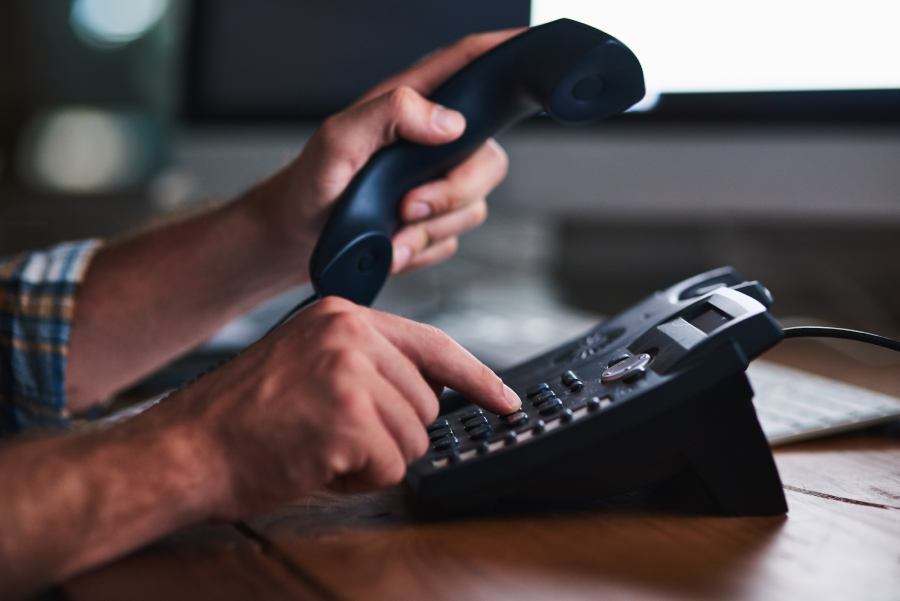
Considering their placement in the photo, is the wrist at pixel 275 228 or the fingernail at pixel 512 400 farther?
the wrist at pixel 275 228

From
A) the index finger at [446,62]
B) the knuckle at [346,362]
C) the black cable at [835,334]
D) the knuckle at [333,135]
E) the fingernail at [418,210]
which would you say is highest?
the index finger at [446,62]

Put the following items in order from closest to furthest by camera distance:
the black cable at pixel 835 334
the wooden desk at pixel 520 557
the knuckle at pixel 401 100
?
the wooden desk at pixel 520 557 → the black cable at pixel 835 334 → the knuckle at pixel 401 100

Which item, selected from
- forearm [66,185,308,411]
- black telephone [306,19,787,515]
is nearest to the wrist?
forearm [66,185,308,411]

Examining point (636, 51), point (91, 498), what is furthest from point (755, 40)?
point (91, 498)

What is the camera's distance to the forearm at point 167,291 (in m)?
0.60

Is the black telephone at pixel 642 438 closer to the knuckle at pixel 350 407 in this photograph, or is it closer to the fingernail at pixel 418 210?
the knuckle at pixel 350 407

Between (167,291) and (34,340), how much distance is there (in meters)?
0.09

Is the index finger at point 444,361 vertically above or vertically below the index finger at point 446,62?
below

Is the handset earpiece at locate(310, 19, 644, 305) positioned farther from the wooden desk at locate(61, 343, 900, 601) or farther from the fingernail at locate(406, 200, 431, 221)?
the wooden desk at locate(61, 343, 900, 601)

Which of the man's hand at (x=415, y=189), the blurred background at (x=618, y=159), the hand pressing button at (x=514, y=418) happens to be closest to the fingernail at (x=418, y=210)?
the man's hand at (x=415, y=189)

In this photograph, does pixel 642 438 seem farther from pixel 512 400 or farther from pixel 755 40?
pixel 755 40

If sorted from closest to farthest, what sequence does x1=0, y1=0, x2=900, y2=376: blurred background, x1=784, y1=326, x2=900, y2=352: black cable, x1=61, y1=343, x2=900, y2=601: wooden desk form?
x1=61, y1=343, x2=900, y2=601: wooden desk → x1=784, y1=326, x2=900, y2=352: black cable → x1=0, y1=0, x2=900, y2=376: blurred background

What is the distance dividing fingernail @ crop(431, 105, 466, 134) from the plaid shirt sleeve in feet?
0.93

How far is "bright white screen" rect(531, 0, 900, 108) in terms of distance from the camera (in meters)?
0.56
